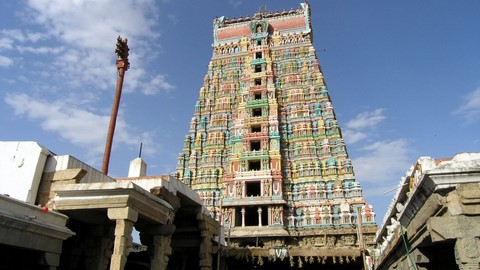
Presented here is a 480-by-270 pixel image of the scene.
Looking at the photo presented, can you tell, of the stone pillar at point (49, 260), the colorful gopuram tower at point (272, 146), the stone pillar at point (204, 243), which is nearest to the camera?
the stone pillar at point (49, 260)

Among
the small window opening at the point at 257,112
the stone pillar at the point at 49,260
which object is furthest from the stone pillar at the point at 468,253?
the small window opening at the point at 257,112

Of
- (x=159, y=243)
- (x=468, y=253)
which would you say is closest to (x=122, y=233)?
(x=159, y=243)

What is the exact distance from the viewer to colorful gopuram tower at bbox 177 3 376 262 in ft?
99.8

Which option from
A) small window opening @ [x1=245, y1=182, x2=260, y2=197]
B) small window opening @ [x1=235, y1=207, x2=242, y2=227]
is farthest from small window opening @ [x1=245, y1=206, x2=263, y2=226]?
small window opening @ [x1=235, y1=207, x2=242, y2=227]

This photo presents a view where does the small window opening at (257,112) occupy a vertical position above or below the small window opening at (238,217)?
above

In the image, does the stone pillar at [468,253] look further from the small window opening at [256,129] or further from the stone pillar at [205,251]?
the small window opening at [256,129]

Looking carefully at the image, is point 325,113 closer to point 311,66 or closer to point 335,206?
point 311,66

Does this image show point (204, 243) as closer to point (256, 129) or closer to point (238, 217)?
point (238, 217)

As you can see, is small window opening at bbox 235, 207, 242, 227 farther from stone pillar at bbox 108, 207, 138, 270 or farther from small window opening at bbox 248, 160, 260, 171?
stone pillar at bbox 108, 207, 138, 270

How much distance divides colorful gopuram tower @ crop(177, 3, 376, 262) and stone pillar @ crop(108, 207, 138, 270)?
18.4 m

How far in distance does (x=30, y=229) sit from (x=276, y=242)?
22.8 m

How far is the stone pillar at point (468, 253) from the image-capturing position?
23.7 ft

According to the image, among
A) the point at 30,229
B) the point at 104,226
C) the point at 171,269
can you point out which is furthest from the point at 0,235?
the point at 171,269

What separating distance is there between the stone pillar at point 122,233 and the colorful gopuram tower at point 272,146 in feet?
60.5
